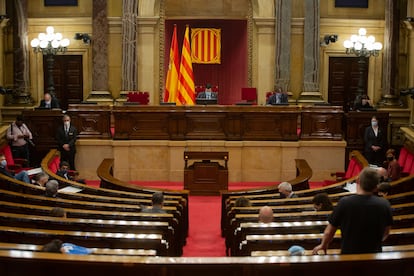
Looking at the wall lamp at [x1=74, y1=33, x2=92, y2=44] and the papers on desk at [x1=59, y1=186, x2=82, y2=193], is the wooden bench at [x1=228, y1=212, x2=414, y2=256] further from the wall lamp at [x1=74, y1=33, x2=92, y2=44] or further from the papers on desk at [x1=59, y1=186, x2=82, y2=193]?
the wall lamp at [x1=74, y1=33, x2=92, y2=44]

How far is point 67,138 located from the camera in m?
13.7

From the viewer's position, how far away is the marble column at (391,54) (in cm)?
1723

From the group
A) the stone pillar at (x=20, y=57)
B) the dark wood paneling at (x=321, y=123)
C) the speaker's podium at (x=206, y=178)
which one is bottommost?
the speaker's podium at (x=206, y=178)

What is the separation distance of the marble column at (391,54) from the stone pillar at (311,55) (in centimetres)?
167

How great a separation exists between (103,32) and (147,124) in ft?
14.2

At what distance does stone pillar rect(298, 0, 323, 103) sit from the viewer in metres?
17.4

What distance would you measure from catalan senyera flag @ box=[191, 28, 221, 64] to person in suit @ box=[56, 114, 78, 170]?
6.84 m

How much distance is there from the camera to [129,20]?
17.3 m

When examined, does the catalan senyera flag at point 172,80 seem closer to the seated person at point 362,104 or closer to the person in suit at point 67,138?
the person in suit at point 67,138

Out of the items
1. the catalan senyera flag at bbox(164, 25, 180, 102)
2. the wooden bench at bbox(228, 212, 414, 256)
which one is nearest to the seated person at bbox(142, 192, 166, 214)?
the wooden bench at bbox(228, 212, 414, 256)

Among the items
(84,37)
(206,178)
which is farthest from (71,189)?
(84,37)

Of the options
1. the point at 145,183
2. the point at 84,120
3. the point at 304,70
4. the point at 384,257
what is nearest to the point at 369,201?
the point at 384,257

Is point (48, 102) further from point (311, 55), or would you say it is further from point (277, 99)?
point (311, 55)

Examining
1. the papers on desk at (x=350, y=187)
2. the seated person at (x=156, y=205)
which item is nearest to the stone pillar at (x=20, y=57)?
the papers on desk at (x=350, y=187)
